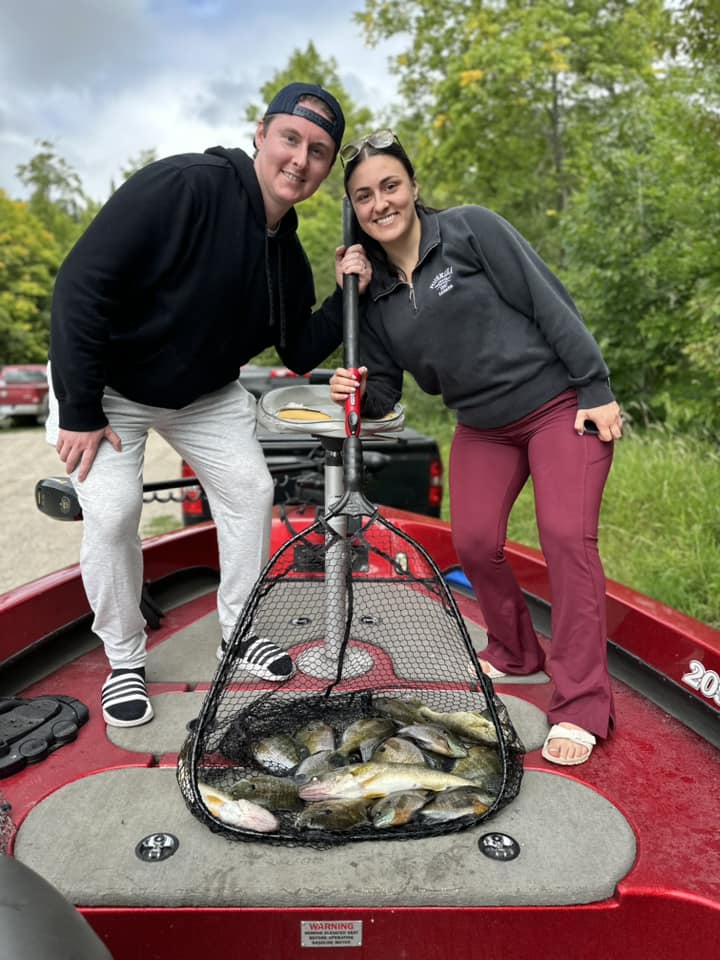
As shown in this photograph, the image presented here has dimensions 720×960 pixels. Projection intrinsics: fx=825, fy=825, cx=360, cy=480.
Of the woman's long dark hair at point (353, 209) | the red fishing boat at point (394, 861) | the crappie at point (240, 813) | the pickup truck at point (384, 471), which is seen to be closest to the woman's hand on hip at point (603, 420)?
the red fishing boat at point (394, 861)

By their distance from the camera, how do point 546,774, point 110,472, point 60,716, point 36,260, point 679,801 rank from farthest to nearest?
1. point 36,260
2. point 110,472
3. point 60,716
4. point 546,774
5. point 679,801

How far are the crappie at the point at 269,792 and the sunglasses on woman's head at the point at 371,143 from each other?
5.59 feet

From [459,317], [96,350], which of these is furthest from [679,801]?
[96,350]

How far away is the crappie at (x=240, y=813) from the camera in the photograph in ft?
5.81

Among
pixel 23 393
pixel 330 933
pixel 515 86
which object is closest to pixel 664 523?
pixel 330 933

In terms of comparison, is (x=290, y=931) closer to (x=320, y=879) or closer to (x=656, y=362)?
(x=320, y=879)

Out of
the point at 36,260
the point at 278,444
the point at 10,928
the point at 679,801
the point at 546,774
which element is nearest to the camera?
the point at 10,928

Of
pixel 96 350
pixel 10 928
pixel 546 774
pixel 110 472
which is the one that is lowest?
pixel 546 774

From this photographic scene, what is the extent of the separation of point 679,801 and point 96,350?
6.27ft

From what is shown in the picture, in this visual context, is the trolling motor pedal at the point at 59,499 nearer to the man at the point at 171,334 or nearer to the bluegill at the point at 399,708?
the man at the point at 171,334

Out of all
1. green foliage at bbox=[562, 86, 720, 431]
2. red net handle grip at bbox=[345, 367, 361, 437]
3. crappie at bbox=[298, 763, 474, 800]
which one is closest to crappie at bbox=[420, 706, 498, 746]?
crappie at bbox=[298, 763, 474, 800]

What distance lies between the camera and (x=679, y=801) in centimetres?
194

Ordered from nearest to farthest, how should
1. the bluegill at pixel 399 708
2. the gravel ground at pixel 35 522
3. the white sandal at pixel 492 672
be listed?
the bluegill at pixel 399 708, the white sandal at pixel 492 672, the gravel ground at pixel 35 522

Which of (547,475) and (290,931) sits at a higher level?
(547,475)
